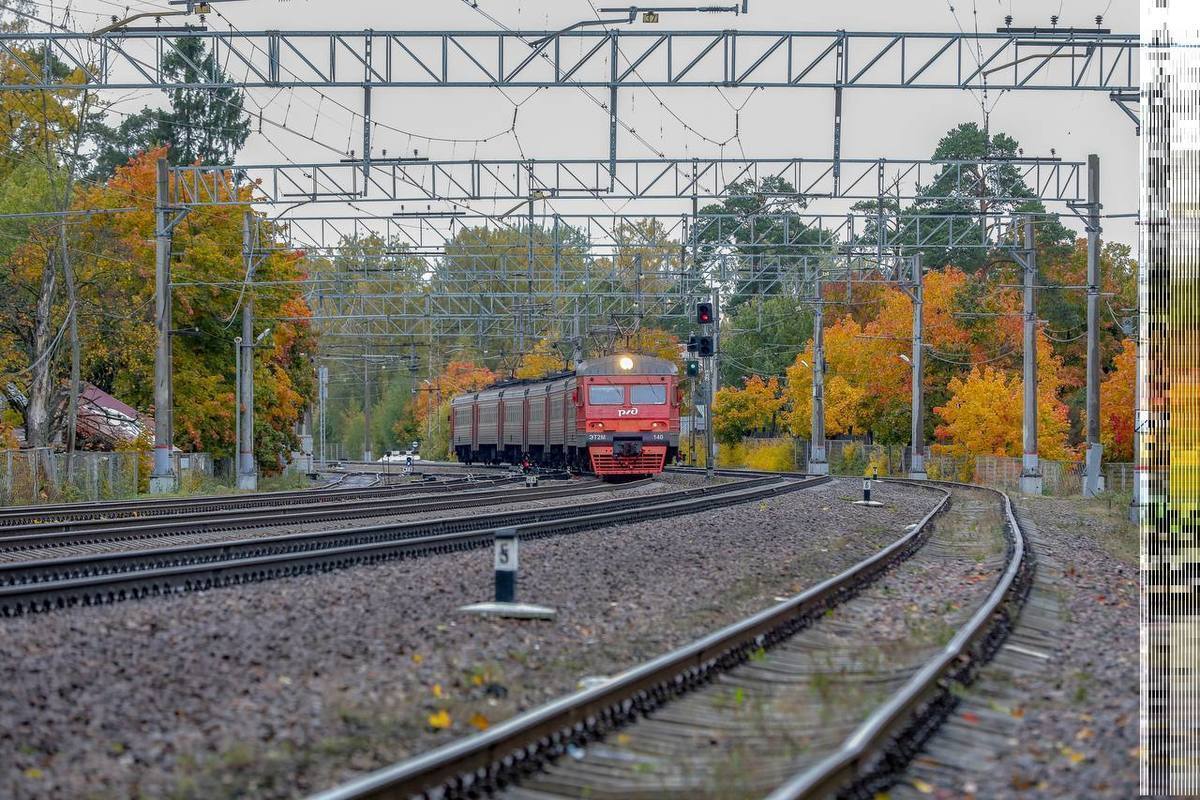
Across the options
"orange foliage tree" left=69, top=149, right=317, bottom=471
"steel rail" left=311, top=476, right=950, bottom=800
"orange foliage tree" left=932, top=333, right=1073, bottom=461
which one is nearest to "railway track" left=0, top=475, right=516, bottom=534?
"orange foliage tree" left=69, top=149, right=317, bottom=471

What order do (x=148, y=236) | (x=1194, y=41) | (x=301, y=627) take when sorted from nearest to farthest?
(x=301, y=627) → (x=1194, y=41) → (x=148, y=236)

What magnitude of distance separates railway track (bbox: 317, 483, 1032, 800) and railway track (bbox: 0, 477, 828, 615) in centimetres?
555

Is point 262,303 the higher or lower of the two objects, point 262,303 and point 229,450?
the higher

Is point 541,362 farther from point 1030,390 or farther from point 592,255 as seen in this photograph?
point 1030,390

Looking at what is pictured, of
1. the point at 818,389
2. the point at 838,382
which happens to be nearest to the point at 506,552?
the point at 818,389

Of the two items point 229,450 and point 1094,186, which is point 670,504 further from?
point 229,450

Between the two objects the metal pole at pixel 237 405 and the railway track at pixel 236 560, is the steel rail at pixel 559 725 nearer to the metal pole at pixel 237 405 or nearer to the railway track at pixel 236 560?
the railway track at pixel 236 560

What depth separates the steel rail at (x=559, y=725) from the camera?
20.4 ft

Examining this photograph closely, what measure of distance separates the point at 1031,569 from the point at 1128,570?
6.39 feet

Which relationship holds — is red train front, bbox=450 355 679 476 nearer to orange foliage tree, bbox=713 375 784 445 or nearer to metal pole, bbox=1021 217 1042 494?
metal pole, bbox=1021 217 1042 494

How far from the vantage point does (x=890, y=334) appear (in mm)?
63656

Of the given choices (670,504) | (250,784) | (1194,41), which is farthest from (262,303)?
(250,784)

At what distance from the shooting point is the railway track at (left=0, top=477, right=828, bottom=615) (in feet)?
42.3

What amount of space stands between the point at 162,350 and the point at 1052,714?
100 feet
